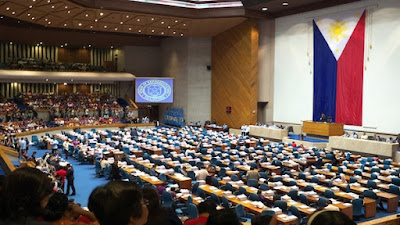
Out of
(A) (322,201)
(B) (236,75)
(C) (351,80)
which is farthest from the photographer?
(B) (236,75)

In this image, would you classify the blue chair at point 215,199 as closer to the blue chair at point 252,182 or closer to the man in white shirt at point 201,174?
Result: the blue chair at point 252,182

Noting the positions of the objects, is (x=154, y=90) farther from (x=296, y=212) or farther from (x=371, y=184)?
(x=296, y=212)

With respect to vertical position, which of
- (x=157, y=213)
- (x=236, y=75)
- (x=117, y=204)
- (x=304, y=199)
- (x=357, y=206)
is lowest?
(x=357, y=206)

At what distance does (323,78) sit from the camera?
2962 centimetres

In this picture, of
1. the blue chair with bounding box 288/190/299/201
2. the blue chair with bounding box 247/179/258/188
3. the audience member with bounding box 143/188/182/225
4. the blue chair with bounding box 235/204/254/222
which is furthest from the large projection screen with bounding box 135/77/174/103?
the audience member with bounding box 143/188/182/225

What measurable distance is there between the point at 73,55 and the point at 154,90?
1242cm

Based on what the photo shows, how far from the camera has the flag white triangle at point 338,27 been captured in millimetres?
27430

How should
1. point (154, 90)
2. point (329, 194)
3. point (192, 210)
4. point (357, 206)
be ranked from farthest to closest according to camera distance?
point (154, 90), point (329, 194), point (357, 206), point (192, 210)

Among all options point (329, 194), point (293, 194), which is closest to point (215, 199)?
point (293, 194)

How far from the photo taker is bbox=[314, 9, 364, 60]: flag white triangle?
27430 mm

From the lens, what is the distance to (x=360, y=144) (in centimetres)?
2256

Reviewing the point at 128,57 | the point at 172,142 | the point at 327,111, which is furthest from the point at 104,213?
the point at 128,57

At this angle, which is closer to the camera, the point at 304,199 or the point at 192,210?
the point at 192,210

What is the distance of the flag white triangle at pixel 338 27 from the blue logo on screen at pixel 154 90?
55.9ft
